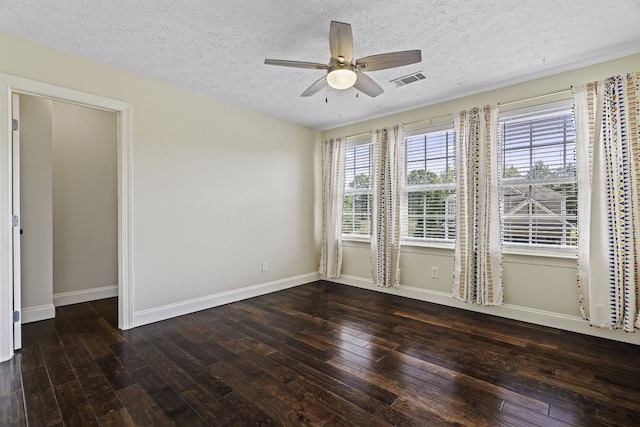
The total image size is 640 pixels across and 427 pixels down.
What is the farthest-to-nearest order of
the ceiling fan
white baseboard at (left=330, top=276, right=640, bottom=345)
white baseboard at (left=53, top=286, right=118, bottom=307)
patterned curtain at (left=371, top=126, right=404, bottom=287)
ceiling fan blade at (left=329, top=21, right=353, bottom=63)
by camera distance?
patterned curtain at (left=371, top=126, right=404, bottom=287) < white baseboard at (left=53, top=286, right=118, bottom=307) < white baseboard at (left=330, top=276, right=640, bottom=345) < the ceiling fan < ceiling fan blade at (left=329, top=21, right=353, bottom=63)

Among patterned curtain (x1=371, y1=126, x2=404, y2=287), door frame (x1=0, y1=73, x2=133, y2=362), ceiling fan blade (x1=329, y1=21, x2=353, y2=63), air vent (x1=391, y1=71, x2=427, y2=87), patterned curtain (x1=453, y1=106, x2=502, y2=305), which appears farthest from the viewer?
patterned curtain (x1=371, y1=126, x2=404, y2=287)

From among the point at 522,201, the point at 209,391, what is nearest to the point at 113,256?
the point at 209,391

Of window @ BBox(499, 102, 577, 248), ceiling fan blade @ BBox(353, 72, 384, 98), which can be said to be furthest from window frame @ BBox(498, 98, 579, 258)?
ceiling fan blade @ BBox(353, 72, 384, 98)

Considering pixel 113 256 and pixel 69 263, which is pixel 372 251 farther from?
pixel 69 263

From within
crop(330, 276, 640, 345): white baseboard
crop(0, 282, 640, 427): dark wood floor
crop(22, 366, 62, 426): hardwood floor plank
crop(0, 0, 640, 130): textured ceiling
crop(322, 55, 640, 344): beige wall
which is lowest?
crop(0, 282, 640, 427): dark wood floor

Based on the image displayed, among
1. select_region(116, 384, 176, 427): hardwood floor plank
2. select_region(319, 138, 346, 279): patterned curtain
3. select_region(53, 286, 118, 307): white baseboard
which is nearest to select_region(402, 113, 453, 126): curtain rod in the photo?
select_region(319, 138, 346, 279): patterned curtain

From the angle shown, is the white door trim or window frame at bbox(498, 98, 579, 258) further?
window frame at bbox(498, 98, 579, 258)

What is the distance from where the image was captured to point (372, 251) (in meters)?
4.41

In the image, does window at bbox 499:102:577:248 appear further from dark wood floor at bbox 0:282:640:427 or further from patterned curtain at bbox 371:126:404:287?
patterned curtain at bbox 371:126:404:287

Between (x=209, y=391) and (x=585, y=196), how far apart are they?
3.63m

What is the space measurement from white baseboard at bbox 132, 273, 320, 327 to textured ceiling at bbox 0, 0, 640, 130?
8.26 ft

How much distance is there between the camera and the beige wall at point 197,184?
9.64 ft

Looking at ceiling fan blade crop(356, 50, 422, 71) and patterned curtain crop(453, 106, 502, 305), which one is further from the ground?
ceiling fan blade crop(356, 50, 422, 71)

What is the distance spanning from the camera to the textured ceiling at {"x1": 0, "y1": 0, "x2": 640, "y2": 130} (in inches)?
81.7
